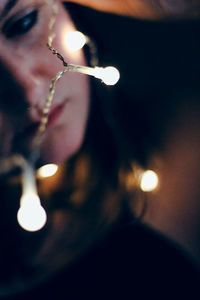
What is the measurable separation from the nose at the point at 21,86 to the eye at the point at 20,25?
0.07 meters

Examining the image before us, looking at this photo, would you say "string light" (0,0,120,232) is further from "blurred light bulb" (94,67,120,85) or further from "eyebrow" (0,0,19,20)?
"eyebrow" (0,0,19,20)

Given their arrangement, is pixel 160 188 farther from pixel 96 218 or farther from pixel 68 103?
pixel 68 103

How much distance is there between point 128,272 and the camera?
41.3 inches

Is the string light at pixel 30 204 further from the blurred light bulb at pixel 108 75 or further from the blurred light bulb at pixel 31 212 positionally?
the blurred light bulb at pixel 108 75

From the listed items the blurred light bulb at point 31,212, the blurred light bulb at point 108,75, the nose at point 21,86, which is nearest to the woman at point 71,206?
the nose at point 21,86

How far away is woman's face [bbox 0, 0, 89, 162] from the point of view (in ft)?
2.64

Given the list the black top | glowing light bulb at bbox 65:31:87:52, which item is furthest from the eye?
the black top

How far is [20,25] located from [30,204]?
0.63 meters

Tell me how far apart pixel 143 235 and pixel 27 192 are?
821 millimetres

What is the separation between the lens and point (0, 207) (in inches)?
42.5

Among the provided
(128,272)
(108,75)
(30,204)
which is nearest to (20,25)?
(108,75)

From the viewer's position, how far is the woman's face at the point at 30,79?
80 centimetres

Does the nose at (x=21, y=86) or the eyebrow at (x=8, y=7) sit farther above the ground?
the eyebrow at (x=8, y=7)

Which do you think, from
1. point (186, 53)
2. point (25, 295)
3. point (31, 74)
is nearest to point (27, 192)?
point (31, 74)
